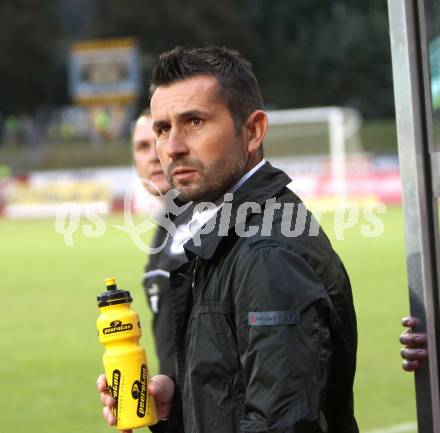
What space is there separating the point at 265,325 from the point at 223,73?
2.37ft

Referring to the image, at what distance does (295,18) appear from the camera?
2196 inches

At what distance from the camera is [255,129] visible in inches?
101

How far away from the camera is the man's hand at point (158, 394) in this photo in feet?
8.70

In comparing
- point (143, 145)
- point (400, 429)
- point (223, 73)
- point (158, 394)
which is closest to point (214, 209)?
point (223, 73)

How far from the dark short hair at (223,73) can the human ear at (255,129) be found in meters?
0.02

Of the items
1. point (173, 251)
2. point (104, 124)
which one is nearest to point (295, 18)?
point (104, 124)

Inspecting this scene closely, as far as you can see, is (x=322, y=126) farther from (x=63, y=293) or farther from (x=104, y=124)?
(x=63, y=293)

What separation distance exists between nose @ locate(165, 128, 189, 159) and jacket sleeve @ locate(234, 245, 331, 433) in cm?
42

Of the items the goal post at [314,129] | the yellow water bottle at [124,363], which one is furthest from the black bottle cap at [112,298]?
the goal post at [314,129]

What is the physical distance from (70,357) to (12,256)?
10789 mm

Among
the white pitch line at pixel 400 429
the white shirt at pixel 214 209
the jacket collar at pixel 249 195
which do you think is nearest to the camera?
the jacket collar at pixel 249 195

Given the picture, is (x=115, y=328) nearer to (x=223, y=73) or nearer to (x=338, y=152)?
(x=223, y=73)

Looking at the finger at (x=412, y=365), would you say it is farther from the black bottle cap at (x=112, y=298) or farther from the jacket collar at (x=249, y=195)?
the black bottle cap at (x=112, y=298)

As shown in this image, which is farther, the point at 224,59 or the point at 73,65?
the point at 73,65
